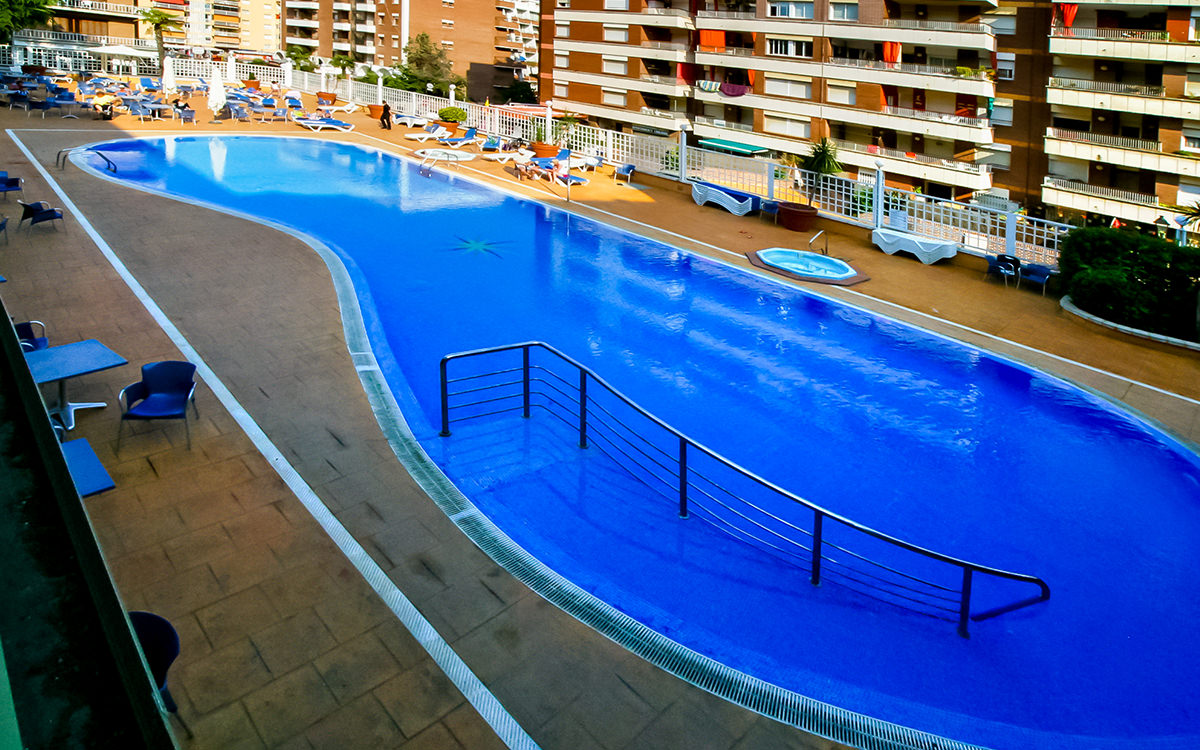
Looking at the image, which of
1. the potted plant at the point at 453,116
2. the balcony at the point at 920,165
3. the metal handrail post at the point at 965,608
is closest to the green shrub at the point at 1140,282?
the metal handrail post at the point at 965,608

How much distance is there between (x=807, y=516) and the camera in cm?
817

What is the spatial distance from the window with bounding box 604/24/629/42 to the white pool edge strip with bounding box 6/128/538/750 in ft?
202

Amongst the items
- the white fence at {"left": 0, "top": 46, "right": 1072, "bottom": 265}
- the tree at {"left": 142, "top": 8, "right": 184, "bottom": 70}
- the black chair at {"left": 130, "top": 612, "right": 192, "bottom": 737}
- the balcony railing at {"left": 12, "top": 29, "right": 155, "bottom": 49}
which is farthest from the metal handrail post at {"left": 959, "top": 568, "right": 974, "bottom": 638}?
the balcony railing at {"left": 12, "top": 29, "right": 155, "bottom": 49}

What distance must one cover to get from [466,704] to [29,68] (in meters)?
46.1

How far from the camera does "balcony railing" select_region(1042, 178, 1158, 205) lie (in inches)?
1999

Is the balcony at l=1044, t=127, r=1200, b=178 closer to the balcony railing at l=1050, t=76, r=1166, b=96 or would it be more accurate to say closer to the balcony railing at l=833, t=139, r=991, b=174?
the balcony railing at l=1050, t=76, r=1166, b=96

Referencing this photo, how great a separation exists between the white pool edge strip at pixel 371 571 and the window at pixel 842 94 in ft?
180

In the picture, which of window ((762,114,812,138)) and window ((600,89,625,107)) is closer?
window ((762,114,812,138))

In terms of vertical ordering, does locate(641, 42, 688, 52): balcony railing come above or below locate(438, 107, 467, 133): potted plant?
above

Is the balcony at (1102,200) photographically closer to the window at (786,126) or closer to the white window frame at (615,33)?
the window at (786,126)

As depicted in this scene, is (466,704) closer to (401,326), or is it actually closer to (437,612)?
(437,612)

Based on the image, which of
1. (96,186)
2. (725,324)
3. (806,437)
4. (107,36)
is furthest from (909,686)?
(107,36)

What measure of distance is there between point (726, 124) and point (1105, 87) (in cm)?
2470

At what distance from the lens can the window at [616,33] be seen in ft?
219
